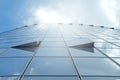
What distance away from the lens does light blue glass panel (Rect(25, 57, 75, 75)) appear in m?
8.15

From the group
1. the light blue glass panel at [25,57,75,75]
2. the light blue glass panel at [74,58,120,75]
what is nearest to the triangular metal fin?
the light blue glass panel at [25,57,75,75]

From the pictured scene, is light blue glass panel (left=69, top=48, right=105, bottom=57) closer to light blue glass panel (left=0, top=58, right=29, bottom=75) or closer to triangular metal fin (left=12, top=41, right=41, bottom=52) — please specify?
triangular metal fin (left=12, top=41, right=41, bottom=52)

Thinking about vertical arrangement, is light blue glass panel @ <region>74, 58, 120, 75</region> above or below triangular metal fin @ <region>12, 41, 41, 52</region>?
above

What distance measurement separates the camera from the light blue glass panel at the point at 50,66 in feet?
26.7

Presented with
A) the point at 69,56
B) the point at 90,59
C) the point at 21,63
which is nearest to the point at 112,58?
the point at 90,59

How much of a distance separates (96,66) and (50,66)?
1.85 metres

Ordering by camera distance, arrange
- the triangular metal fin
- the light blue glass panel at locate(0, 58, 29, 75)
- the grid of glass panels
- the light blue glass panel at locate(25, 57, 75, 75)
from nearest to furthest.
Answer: the grid of glass panels → the light blue glass panel at locate(25, 57, 75, 75) → the light blue glass panel at locate(0, 58, 29, 75) → the triangular metal fin

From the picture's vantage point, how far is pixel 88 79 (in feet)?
24.6

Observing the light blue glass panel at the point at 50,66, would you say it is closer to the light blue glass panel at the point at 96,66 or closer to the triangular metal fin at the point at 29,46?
the light blue glass panel at the point at 96,66

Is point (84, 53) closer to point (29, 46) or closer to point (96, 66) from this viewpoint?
point (96, 66)

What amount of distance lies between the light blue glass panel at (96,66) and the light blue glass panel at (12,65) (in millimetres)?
2252

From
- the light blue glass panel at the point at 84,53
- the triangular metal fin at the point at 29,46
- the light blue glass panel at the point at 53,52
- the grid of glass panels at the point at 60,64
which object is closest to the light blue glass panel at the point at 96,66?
the grid of glass panels at the point at 60,64

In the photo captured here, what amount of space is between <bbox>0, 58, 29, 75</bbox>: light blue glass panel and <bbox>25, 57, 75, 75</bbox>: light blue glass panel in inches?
15.4

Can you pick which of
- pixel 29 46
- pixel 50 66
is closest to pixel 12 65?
pixel 50 66
